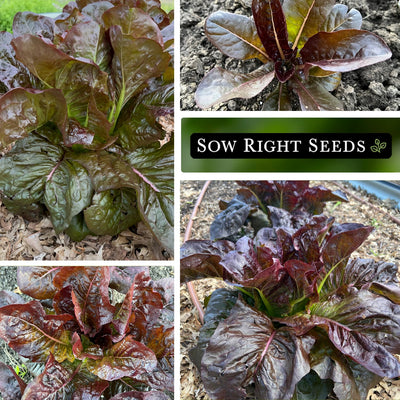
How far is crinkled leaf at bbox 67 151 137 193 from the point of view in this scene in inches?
43.5

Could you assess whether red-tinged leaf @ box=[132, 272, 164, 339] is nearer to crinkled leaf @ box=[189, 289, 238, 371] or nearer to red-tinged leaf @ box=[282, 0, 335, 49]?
crinkled leaf @ box=[189, 289, 238, 371]

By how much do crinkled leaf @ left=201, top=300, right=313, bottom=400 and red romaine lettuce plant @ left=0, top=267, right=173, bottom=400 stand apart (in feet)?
0.41

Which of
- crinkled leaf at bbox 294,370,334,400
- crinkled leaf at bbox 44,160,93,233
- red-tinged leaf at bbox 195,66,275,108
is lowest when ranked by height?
crinkled leaf at bbox 294,370,334,400

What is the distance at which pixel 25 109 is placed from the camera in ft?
3.26

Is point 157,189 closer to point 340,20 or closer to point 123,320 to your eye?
point 123,320

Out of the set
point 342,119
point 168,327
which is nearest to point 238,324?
point 168,327

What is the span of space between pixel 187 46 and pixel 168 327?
685 mm

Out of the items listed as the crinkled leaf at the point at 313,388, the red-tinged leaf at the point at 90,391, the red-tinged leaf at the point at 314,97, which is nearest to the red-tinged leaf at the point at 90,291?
the red-tinged leaf at the point at 90,391

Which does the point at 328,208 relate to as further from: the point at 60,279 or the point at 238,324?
the point at 60,279

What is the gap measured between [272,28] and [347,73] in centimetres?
23

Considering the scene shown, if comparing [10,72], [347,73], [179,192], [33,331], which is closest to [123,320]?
[33,331]

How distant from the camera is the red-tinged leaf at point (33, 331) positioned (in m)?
0.97

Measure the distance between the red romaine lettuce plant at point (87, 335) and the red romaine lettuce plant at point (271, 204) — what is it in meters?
0.30

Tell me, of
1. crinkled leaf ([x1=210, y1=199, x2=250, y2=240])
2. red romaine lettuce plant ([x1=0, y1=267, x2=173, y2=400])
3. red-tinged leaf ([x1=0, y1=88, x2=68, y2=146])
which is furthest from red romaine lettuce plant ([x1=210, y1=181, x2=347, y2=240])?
red-tinged leaf ([x1=0, y1=88, x2=68, y2=146])
